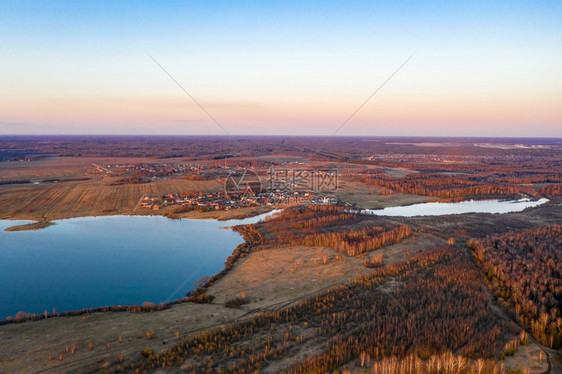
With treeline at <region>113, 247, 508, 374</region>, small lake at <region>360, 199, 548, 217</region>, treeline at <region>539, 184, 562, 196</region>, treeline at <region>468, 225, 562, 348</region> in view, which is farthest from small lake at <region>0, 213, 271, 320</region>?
treeline at <region>539, 184, 562, 196</region>

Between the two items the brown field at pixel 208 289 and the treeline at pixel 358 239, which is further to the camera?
the treeline at pixel 358 239

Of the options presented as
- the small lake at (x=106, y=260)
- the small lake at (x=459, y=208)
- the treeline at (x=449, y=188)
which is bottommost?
the small lake at (x=106, y=260)

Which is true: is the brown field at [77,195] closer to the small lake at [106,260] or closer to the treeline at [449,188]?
the small lake at [106,260]

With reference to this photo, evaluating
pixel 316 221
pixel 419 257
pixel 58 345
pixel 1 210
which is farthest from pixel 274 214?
pixel 1 210

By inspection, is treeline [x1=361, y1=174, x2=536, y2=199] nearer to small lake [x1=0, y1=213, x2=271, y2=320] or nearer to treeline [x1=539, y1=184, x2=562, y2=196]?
treeline [x1=539, y1=184, x2=562, y2=196]

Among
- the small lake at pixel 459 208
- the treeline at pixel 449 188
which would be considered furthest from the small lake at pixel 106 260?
the treeline at pixel 449 188

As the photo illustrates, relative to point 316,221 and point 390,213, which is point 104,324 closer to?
point 316,221
